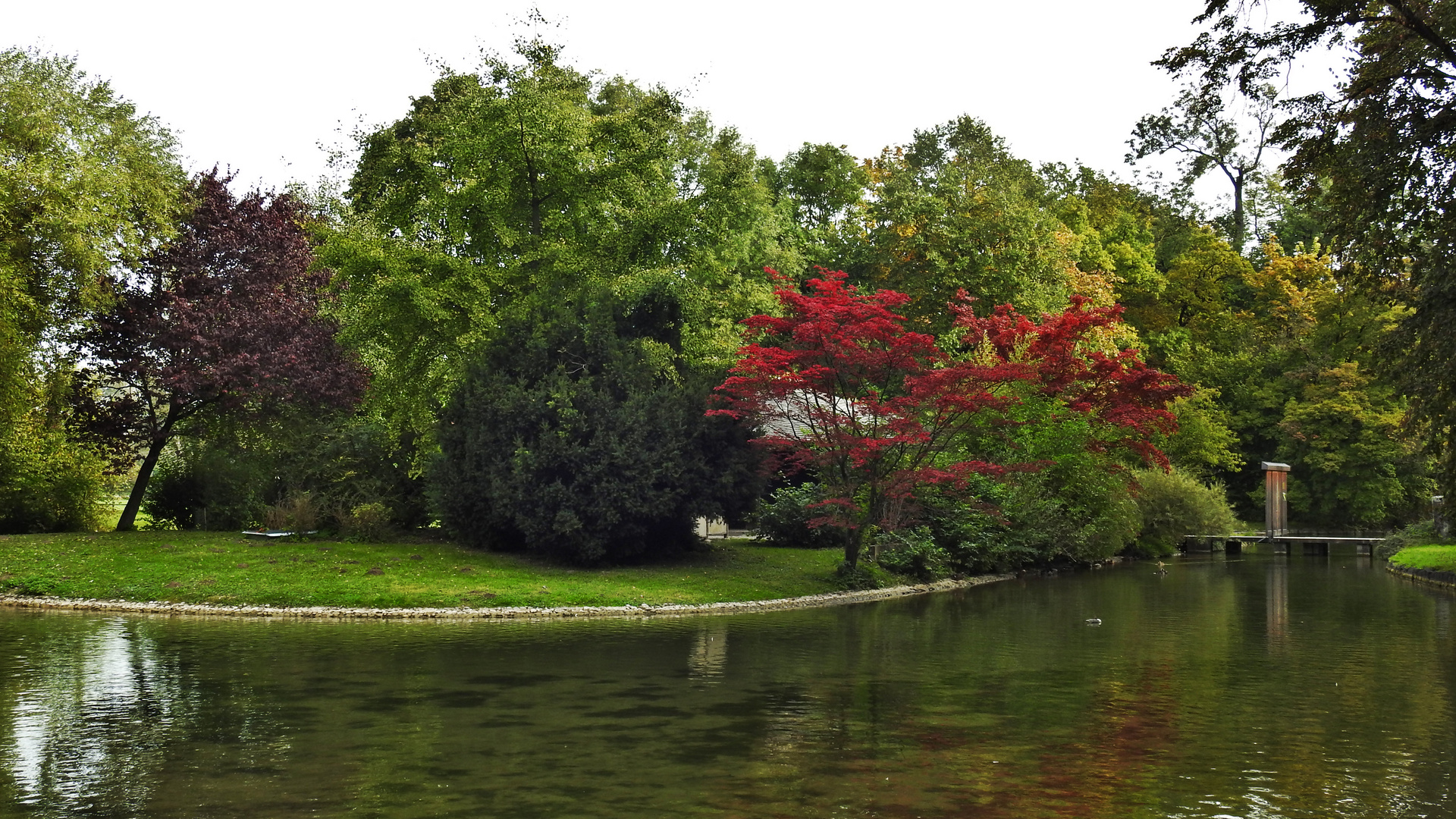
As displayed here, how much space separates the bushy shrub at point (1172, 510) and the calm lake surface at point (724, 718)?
19687mm

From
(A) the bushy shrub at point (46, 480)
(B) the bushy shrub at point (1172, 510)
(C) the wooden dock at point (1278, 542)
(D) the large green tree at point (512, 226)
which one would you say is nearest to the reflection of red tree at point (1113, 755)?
(D) the large green tree at point (512, 226)

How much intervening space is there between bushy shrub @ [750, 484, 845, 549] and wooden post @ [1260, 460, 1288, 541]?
22.0 meters

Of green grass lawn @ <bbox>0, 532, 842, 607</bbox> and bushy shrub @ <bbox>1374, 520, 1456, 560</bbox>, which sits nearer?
green grass lawn @ <bbox>0, 532, 842, 607</bbox>

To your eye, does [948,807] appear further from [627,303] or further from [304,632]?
[627,303]

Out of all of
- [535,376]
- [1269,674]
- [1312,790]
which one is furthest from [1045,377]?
[1312,790]

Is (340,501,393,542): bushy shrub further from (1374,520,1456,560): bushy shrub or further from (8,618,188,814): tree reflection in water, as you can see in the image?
(1374,520,1456,560): bushy shrub

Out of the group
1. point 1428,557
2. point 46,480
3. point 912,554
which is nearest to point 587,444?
point 912,554

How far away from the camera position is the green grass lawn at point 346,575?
2266 cm

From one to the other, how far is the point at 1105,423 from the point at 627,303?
15666 mm

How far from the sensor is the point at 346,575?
23.9 meters

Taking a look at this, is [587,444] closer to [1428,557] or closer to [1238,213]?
[1428,557]

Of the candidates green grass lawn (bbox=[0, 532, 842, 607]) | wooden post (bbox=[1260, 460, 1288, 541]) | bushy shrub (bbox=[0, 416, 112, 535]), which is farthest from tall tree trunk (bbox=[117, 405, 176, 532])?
wooden post (bbox=[1260, 460, 1288, 541])

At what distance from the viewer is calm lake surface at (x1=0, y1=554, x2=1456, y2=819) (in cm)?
955

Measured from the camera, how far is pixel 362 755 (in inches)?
426
